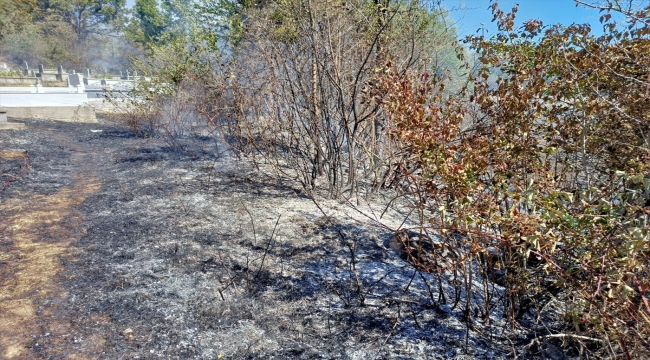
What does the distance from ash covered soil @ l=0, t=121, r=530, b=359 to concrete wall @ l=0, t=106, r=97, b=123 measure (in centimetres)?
958

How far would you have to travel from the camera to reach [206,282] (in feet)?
11.3

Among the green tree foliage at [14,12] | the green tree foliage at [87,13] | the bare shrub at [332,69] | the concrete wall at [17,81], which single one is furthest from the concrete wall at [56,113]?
the green tree foliage at [87,13]

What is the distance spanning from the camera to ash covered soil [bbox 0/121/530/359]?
8.77 feet

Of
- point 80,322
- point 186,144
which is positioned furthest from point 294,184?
point 186,144

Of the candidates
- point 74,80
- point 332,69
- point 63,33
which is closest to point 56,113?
point 74,80

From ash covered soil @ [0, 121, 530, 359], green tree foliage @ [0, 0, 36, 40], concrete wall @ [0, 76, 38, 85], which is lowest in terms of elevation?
ash covered soil @ [0, 121, 530, 359]

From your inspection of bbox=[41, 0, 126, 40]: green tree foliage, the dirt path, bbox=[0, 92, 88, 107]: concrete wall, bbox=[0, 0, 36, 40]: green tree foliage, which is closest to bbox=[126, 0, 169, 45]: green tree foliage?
bbox=[41, 0, 126, 40]: green tree foliage

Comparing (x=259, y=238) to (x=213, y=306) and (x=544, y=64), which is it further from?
(x=544, y=64)

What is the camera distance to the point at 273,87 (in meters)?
6.14

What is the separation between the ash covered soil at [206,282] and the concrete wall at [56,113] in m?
9.58

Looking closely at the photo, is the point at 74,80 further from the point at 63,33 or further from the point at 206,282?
the point at 206,282

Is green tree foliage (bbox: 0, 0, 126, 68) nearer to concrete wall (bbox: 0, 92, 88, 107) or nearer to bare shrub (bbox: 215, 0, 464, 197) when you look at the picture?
concrete wall (bbox: 0, 92, 88, 107)

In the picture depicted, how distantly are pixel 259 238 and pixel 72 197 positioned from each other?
3.41 metres

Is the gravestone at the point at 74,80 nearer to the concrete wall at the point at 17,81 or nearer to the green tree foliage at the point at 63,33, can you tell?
the concrete wall at the point at 17,81
